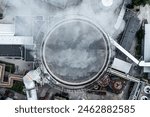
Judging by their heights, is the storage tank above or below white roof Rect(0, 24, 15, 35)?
below

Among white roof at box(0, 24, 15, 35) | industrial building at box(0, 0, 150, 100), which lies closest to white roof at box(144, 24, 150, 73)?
industrial building at box(0, 0, 150, 100)

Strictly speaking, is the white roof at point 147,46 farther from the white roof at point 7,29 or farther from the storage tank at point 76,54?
the white roof at point 7,29

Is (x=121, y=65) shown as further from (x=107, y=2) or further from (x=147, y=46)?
(x=107, y=2)

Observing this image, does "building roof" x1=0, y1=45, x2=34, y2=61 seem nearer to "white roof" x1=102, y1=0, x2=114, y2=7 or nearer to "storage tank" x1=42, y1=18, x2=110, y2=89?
"storage tank" x1=42, y1=18, x2=110, y2=89

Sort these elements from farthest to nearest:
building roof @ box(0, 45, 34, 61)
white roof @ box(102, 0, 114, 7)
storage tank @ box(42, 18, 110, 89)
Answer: storage tank @ box(42, 18, 110, 89)
building roof @ box(0, 45, 34, 61)
white roof @ box(102, 0, 114, 7)

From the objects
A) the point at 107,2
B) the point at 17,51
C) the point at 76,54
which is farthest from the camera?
the point at 76,54

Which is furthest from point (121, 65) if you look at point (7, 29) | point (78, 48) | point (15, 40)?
point (7, 29)

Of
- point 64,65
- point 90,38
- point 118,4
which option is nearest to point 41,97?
point 64,65
